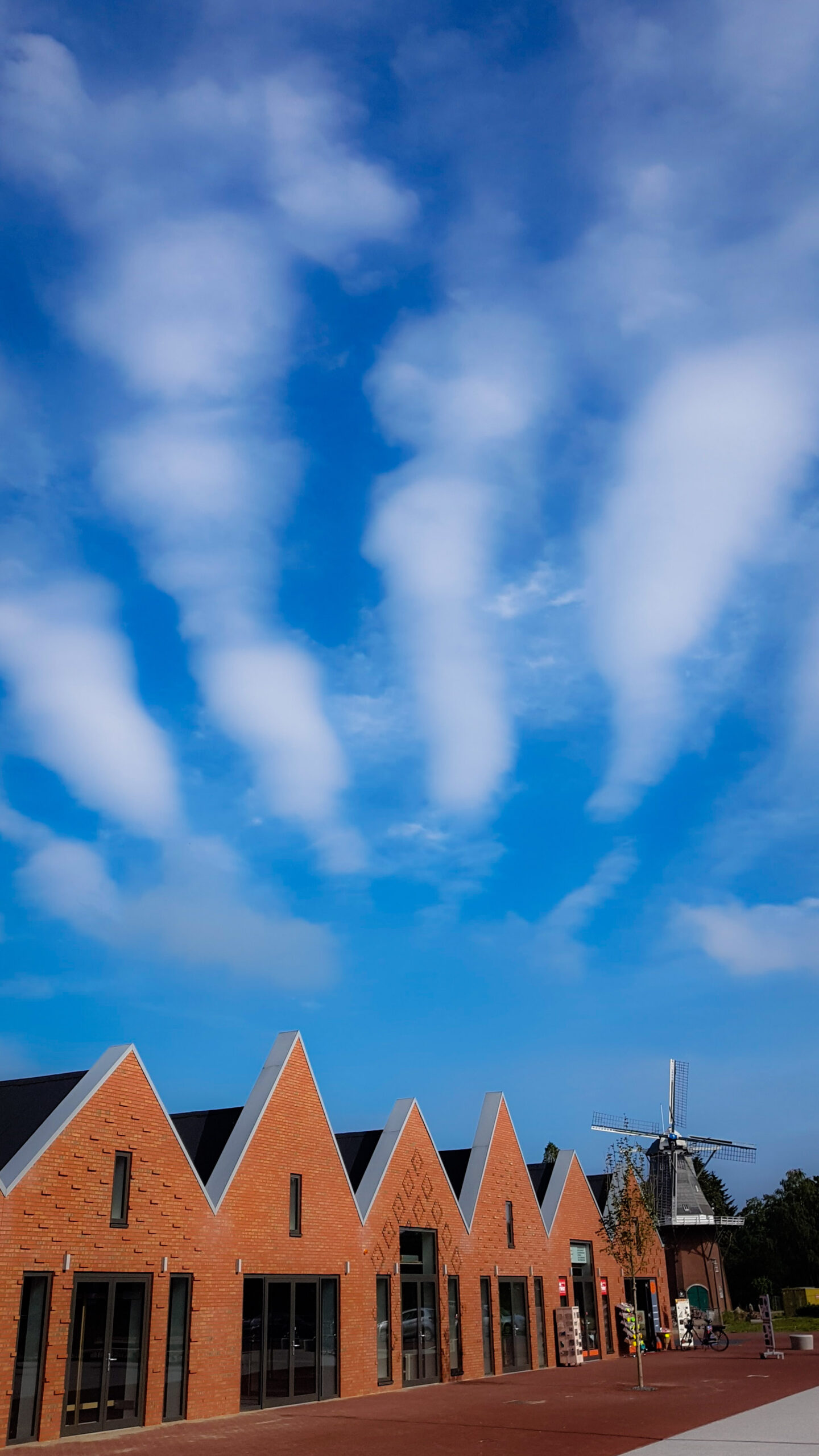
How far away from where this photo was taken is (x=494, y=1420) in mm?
20016

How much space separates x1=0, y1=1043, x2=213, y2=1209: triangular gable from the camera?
58.5ft

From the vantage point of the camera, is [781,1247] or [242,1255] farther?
[781,1247]

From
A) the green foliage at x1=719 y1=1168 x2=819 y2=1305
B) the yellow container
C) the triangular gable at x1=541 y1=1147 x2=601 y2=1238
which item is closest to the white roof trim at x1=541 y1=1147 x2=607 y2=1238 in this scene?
the triangular gable at x1=541 y1=1147 x2=601 y2=1238

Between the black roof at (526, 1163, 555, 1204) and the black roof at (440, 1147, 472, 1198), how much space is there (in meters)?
4.12

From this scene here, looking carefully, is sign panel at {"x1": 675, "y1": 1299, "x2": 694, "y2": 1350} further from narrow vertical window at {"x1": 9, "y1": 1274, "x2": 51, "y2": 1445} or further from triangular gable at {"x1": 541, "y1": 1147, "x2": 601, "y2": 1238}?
narrow vertical window at {"x1": 9, "y1": 1274, "x2": 51, "y2": 1445}

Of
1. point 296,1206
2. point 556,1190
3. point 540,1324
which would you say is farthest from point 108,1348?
point 556,1190

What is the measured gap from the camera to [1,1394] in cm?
1666

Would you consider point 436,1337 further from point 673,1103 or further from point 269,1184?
point 673,1103

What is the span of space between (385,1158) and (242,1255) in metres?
6.78

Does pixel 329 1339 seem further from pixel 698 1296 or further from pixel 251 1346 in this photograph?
pixel 698 1296

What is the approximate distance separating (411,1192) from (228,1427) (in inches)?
395

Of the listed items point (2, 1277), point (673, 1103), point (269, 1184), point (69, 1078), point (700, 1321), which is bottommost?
point (700, 1321)

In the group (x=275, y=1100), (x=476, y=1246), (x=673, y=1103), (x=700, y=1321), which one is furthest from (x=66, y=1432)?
(x=673, y=1103)

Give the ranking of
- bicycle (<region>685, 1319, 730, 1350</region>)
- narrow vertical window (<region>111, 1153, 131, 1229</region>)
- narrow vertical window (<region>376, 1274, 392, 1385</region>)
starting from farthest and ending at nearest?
bicycle (<region>685, 1319, 730, 1350</region>)
narrow vertical window (<region>376, 1274, 392, 1385</region>)
narrow vertical window (<region>111, 1153, 131, 1229</region>)
